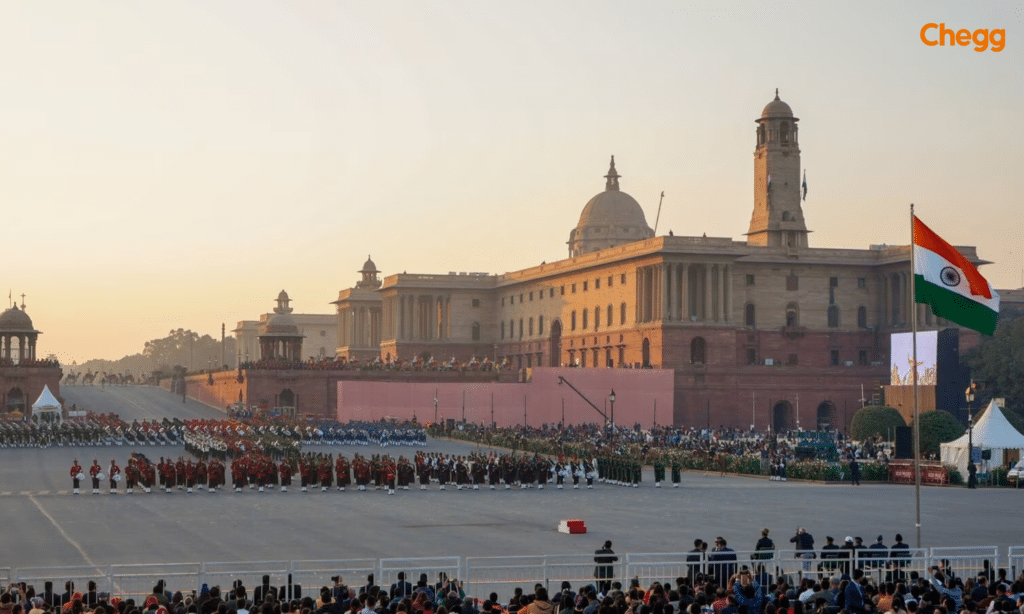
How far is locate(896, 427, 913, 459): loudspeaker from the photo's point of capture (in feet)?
193

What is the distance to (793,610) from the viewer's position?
18.0 meters

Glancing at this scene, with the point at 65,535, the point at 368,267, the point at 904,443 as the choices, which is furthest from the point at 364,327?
the point at 65,535

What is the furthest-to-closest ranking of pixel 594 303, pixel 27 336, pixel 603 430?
pixel 594 303, pixel 27 336, pixel 603 430

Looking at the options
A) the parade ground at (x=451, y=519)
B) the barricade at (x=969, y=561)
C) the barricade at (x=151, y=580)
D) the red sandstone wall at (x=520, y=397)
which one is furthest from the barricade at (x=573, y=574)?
the red sandstone wall at (x=520, y=397)

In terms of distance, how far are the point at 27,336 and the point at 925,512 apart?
71.1 metres

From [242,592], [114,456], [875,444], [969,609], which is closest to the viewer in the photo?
[969,609]

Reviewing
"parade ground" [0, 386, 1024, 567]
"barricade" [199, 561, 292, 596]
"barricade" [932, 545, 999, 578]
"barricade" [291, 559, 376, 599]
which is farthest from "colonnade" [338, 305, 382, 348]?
"barricade" [932, 545, 999, 578]

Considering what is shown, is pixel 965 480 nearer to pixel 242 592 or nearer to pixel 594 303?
pixel 242 592

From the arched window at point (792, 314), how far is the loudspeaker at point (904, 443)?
4103 centimetres

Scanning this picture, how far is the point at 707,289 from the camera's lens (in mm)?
96812

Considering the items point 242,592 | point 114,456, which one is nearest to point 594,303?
point 114,456

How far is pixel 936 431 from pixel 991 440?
33.4 feet

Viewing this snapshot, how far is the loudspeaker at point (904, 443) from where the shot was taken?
59.0 metres

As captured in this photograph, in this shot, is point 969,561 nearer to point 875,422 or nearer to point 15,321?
point 875,422
